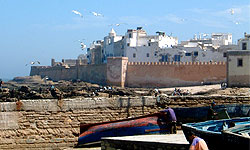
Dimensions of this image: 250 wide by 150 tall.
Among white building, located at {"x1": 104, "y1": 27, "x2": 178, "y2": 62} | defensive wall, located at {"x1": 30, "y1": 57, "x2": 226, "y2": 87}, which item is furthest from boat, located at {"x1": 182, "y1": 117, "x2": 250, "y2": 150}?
white building, located at {"x1": 104, "y1": 27, "x2": 178, "y2": 62}

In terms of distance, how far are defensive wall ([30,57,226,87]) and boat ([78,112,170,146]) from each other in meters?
26.0

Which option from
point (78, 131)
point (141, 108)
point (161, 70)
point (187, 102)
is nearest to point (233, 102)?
point (187, 102)

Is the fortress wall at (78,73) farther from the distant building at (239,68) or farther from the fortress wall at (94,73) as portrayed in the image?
the distant building at (239,68)

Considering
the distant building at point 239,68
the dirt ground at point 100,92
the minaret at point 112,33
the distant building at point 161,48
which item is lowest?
the dirt ground at point 100,92

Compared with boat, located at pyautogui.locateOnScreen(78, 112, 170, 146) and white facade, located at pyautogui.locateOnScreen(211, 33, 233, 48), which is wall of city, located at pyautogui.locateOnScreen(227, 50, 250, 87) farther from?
white facade, located at pyautogui.locateOnScreen(211, 33, 233, 48)

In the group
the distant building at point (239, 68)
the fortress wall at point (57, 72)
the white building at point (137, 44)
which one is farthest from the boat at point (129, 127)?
the fortress wall at point (57, 72)

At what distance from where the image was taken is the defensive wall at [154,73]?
34438 mm

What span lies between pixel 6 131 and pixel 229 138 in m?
3.88

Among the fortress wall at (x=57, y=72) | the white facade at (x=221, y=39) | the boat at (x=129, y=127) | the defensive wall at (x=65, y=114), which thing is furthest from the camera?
the fortress wall at (x=57, y=72)

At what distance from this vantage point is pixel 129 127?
807cm

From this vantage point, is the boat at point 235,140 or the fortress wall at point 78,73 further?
the fortress wall at point 78,73

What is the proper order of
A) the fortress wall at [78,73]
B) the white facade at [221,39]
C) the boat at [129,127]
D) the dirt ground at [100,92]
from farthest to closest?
1. the white facade at [221,39]
2. the fortress wall at [78,73]
3. the dirt ground at [100,92]
4. the boat at [129,127]

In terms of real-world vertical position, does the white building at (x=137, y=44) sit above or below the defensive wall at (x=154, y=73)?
above

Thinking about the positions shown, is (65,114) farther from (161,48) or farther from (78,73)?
(78,73)
